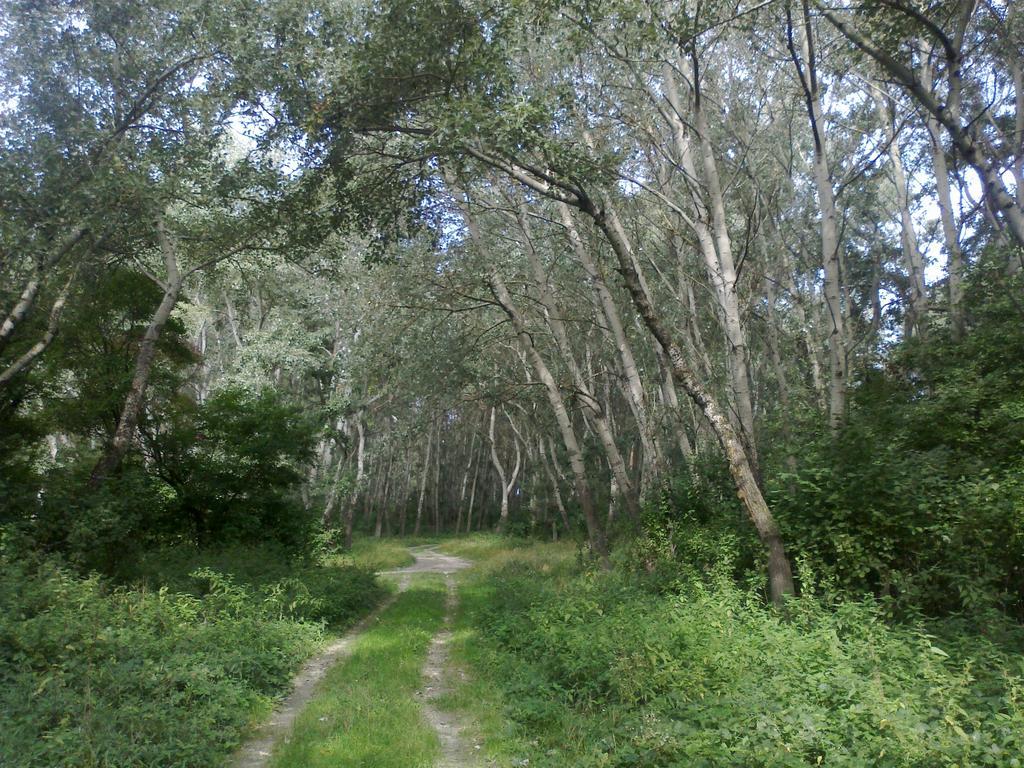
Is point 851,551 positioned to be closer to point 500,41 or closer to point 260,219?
point 500,41

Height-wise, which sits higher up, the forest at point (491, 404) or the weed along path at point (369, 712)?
the forest at point (491, 404)

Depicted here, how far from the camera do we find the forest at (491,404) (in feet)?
19.9

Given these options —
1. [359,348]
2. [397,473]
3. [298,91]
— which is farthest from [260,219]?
[397,473]

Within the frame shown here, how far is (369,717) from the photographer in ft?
22.2

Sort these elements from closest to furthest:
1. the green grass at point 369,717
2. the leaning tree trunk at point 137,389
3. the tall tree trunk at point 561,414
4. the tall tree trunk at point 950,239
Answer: the green grass at point 369,717 < the leaning tree trunk at point 137,389 < the tall tree trunk at point 950,239 < the tall tree trunk at point 561,414

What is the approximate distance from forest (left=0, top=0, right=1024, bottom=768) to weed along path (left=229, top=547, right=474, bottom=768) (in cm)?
7

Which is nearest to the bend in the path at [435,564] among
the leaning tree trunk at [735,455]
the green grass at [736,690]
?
the green grass at [736,690]

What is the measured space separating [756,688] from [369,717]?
11.3 feet

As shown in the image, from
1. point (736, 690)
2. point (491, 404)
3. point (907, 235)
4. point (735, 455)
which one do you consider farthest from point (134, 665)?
point (907, 235)

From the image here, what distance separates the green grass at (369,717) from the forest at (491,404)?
0.07 metres

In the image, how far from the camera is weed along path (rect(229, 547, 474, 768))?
19.1 ft

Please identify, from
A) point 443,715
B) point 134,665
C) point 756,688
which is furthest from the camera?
point 443,715

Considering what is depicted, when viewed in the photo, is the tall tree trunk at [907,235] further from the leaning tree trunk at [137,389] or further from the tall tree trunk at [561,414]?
the leaning tree trunk at [137,389]

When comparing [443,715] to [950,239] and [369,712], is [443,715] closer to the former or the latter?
[369,712]
